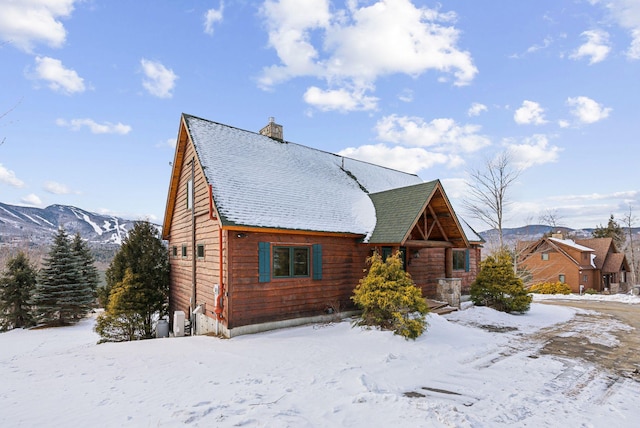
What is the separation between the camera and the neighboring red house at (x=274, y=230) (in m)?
9.69

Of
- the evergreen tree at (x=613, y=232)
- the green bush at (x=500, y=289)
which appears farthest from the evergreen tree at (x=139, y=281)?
the evergreen tree at (x=613, y=232)

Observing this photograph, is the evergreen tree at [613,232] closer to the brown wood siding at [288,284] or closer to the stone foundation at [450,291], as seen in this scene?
the stone foundation at [450,291]

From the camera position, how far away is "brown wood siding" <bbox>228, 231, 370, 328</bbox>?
949cm

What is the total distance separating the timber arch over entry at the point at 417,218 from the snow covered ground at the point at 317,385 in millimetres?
3615

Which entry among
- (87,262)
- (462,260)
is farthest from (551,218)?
(87,262)

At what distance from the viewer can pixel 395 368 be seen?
6637 mm

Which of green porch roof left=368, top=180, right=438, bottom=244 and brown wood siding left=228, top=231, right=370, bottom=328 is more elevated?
green porch roof left=368, top=180, right=438, bottom=244

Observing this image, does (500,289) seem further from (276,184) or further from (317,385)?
(317,385)

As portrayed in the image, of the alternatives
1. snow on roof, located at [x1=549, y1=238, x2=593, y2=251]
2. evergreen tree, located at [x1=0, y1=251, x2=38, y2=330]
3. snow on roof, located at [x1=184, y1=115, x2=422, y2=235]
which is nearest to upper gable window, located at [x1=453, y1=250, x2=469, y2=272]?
snow on roof, located at [x1=184, y1=115, x2=422, y2=235]

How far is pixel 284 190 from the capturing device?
469 inches

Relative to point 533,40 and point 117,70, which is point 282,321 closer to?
point 117,70

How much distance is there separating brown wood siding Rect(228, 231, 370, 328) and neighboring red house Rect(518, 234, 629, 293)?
30.9 m

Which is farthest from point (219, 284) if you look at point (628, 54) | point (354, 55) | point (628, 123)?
point (628, 123)

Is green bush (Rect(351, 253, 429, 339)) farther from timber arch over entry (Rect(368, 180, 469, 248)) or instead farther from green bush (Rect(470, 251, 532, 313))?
green bush (Rect(470, 251, 532, 313))
